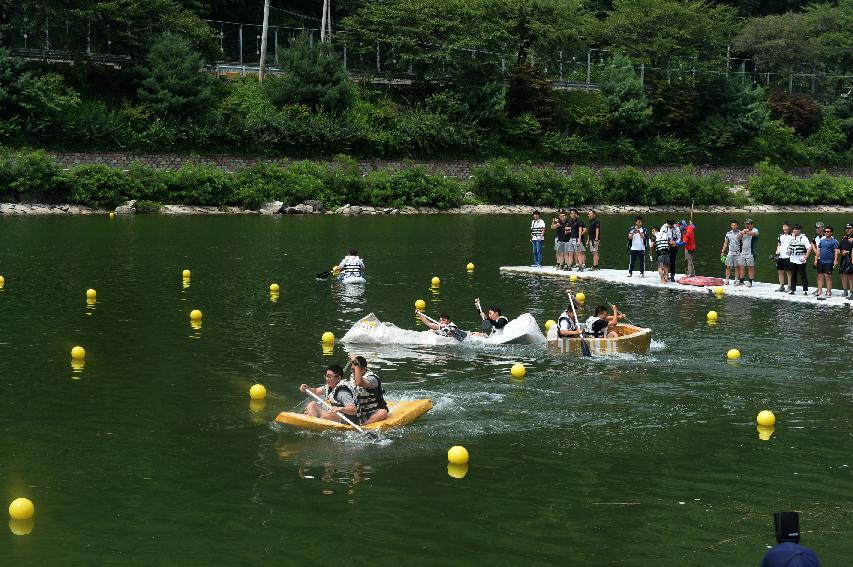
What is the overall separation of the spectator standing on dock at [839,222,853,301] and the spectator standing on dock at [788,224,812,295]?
107 cm

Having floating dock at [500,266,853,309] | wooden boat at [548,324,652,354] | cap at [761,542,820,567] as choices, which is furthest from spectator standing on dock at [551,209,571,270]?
cap at [761,542,820,567]

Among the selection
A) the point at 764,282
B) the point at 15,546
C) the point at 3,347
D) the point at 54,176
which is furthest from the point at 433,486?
the point at 54,176

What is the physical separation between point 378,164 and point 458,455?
56.0 meters

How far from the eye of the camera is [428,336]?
25.1 m

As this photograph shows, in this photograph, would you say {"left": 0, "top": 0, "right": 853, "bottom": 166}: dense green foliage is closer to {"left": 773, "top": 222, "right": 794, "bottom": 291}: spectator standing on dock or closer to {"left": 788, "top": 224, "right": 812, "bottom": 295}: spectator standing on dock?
{"left": 773, "top": 222, "right": 794, "bottom": 291}: spectator standing on dock

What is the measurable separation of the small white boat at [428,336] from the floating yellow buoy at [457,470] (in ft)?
28.5

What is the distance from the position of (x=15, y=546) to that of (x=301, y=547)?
3.46 metres

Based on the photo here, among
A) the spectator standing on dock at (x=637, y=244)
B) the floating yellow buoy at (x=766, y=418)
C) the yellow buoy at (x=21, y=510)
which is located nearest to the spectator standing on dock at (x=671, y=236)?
the spectator standing on dock at (x=637, y=244)

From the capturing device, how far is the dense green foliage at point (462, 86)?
215ft

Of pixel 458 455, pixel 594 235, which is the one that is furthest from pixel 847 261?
pixel 458 455

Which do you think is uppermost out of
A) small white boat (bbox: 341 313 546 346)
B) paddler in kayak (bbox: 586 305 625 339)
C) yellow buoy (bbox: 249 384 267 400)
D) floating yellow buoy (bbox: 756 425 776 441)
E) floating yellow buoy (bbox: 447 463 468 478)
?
paddler in kayak (bbox: 586 305 625 339)

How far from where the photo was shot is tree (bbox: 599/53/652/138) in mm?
80562

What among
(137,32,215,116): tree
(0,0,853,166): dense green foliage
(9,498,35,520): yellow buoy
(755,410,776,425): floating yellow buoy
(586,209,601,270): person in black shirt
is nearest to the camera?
(9,498,35,520): yellow buoy

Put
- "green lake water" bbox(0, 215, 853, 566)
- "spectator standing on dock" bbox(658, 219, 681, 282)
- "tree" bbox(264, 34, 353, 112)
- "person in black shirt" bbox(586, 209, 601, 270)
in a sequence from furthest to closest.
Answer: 1. "tree" bbox(264, 34, 353, 112)
2. "person in black shirt" bbox(586, 209, 601, 270)
3. "spectator standing on dock" bbox(658, 219, 681, 282)
4. "green lake water" bbox(0, 215, 853, 566)
